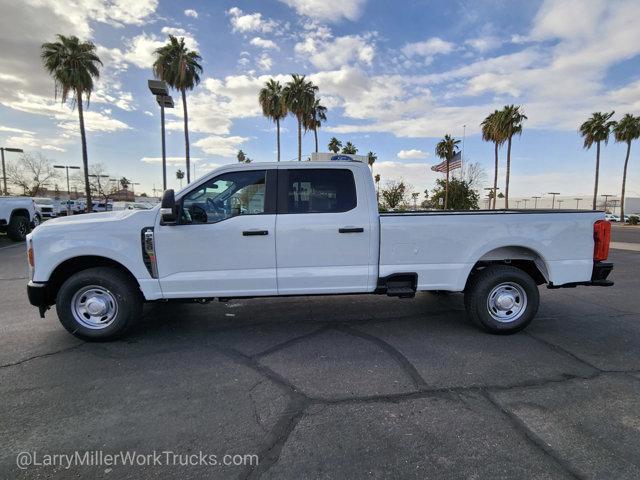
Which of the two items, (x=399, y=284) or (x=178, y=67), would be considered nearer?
(x=399, y=284)

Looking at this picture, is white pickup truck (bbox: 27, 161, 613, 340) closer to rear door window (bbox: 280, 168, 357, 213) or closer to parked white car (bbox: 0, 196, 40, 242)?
rear door window (bbox: 280, 168, 357, 213)

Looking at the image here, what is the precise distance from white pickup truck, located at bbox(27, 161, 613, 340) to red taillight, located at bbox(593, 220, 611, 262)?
0.01 meters

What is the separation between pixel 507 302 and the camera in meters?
4.42

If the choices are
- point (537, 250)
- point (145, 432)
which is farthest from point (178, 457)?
point (537, 250)

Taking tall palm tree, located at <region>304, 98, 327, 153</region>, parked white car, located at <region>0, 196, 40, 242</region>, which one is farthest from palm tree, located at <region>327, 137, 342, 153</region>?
parked white car, located at <region>0, 196, 40, 242</region>

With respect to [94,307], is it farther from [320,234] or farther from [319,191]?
[319,191]

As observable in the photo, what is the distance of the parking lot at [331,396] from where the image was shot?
91.4 inches

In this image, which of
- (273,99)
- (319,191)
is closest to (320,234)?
(319,191)

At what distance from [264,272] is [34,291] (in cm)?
253

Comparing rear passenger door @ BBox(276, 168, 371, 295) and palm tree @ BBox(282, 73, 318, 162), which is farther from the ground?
palm tree @ BBox(282, 73, 318, 162)

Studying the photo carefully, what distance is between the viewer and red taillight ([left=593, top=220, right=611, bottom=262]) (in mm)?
4309

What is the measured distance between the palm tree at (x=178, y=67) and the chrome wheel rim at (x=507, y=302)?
27.2 meters

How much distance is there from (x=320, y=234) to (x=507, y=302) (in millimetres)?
2477

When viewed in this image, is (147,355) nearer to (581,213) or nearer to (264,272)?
(264,272)
